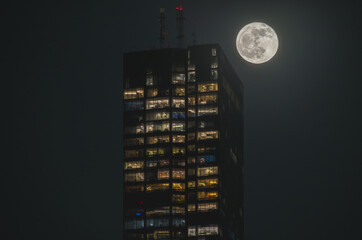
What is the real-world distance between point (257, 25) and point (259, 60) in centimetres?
1253

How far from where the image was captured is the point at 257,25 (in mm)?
197500

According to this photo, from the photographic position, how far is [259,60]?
7505 inches
